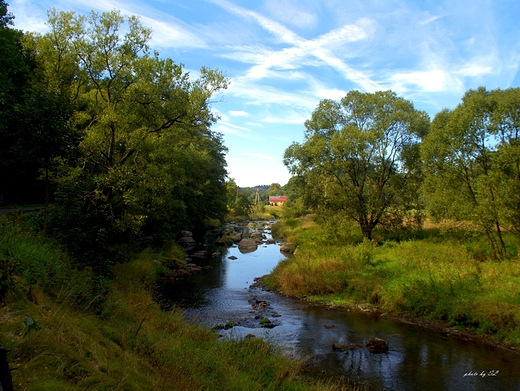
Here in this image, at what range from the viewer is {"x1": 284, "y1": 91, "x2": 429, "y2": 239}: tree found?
2884cm

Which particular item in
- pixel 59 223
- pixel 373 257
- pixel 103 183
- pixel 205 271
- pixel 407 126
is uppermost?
pixel 407 126

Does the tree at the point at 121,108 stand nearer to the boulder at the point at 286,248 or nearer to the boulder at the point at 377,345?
the boulder at the point at 377,345

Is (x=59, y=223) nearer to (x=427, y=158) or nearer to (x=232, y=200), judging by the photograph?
(x=427, y=158)

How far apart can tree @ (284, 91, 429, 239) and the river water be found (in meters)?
11.8

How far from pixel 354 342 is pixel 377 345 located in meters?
1.07

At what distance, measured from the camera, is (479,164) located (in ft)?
70.7

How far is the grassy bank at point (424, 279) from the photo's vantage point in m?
15.5

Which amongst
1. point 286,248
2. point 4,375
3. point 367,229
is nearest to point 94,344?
point 4,375

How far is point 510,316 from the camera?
14555 mm

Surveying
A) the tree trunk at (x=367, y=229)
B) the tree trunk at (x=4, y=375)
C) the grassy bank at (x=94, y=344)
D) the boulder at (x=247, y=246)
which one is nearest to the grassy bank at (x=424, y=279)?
the tree trunk at (x=367, y=229)

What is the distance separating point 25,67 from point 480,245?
31958 mm

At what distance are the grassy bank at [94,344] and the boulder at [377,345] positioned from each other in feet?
14.5

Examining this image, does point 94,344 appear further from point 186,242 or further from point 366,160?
point 186,242

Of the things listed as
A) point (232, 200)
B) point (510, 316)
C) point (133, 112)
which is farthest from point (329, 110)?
point (232, 200)
